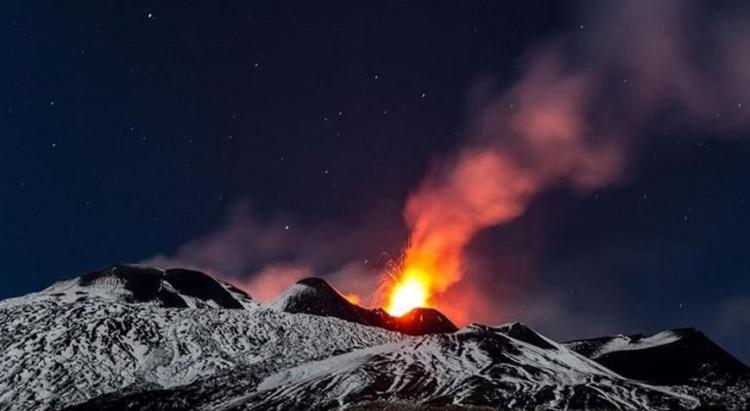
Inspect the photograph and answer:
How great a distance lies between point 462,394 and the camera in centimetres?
19475

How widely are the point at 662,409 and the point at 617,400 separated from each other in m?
12.7

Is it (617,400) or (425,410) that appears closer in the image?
(425,410)

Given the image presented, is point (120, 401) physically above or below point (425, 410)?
above

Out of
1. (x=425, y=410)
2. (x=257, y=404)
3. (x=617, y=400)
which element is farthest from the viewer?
(x=617, y=400)

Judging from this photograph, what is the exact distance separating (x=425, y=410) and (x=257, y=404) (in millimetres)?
161322

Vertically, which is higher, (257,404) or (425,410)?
(257,404)

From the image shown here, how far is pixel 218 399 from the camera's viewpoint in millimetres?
199500

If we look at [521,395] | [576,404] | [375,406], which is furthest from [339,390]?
[375,406]

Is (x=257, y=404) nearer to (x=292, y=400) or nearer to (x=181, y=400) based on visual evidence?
(x=292, y=400)

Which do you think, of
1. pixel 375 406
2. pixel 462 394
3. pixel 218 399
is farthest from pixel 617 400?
pixel 375 406

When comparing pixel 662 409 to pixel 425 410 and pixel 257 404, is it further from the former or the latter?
pixel 425 410

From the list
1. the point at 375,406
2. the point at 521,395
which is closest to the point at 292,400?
the point at 521,395

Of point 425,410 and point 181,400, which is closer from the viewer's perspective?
point 425,410

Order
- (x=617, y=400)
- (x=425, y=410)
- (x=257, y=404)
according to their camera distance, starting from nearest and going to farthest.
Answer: (x=425, y=410)
(x=257, y=404)
(x=617, y=400)
